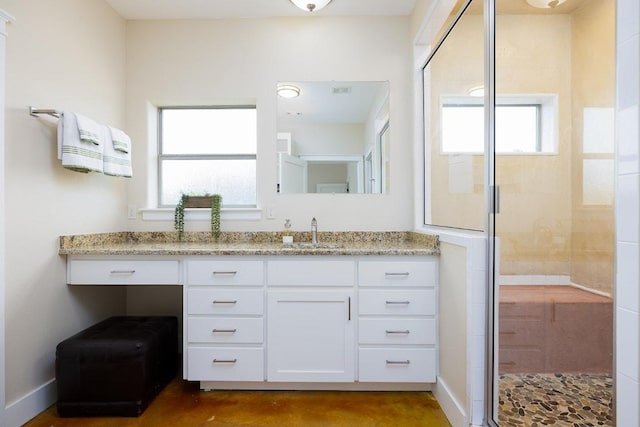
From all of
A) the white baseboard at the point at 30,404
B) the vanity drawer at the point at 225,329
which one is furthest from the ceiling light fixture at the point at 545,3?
the white baseboard at the point at 30,404

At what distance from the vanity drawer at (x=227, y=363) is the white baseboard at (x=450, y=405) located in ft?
3.41

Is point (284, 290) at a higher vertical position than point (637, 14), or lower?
lower

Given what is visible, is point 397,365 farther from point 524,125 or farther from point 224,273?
point 524,125

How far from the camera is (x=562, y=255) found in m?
1.60

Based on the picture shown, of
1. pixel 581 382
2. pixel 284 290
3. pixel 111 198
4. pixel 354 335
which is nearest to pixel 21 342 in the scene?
pixel 111 198

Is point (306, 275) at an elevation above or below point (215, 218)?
below

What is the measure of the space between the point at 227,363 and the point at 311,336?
0.52 meters

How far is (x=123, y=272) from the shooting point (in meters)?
2.08

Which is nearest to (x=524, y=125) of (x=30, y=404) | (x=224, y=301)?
(x=224, y=301)

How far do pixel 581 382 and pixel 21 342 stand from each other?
265 cm

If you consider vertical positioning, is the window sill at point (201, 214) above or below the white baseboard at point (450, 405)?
above

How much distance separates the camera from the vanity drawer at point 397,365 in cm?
205

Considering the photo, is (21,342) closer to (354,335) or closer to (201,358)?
(201,358)

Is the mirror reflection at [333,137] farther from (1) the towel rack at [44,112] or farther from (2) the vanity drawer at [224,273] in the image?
(1) the towel rack at [44,112]
